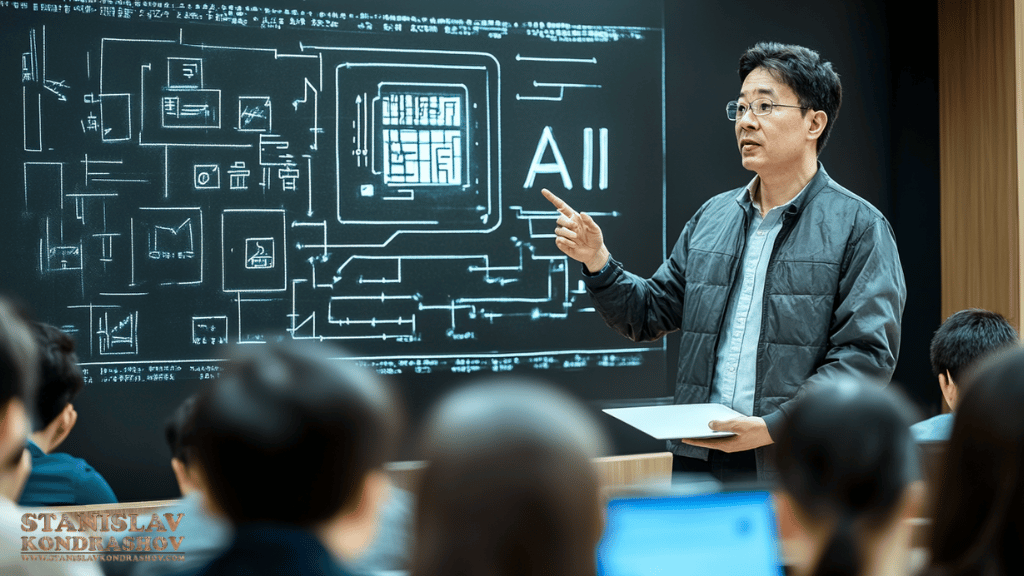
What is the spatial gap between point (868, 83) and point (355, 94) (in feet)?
7.90

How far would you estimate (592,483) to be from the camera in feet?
1.95

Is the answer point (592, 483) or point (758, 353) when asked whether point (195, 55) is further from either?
point (592, 483)

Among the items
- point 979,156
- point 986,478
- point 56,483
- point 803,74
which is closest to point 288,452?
point 986,478

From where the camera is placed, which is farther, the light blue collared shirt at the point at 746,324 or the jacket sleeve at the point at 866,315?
the light blue collared shirt at the point at 746,324

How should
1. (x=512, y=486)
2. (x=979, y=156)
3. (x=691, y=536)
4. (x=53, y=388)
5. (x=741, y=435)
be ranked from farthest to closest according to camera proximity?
(x=979, y=156) < (x=741, y=435) < (x=53, y=388) < (x=691, y=536) < (x=512, y=486)

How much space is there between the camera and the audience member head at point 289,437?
0.64 m

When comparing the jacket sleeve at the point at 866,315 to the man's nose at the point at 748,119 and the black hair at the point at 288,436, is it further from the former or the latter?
the black hair at the point at 288,436

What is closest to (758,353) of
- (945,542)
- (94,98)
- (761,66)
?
(761,66)

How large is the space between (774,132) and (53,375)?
187 centimetres

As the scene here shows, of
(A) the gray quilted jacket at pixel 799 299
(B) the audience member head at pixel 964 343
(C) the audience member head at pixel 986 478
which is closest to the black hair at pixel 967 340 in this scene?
(B) the audience member head at pixel 964 343

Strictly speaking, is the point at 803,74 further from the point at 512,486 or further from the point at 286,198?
the point at 512,486

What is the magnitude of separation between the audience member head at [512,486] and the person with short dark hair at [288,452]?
0.30ft

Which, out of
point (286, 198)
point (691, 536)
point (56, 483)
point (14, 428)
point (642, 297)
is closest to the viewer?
point (14, 428)

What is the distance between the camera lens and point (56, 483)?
1.69 meters
